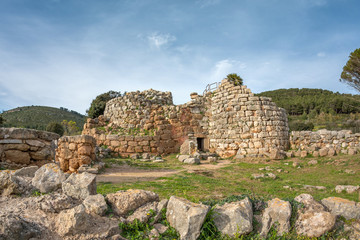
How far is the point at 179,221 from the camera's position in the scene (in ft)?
9.97

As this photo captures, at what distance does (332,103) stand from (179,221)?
4555 centimetres

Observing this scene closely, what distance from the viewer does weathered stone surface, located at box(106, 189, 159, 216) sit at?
3.38m

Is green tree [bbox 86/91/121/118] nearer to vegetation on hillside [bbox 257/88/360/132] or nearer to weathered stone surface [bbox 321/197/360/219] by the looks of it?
vegetation on hillside [bbox 257/88/360/132]

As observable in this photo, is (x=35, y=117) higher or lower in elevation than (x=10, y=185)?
higher

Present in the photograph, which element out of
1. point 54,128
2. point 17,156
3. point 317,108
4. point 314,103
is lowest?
point 17,156

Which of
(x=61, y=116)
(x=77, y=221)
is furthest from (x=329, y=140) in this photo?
(x=61, y=116)

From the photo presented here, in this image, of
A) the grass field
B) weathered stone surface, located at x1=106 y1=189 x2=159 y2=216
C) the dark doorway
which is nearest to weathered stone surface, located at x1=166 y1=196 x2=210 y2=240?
weathered stone surface, located at x1=106 y1=189 x2=159 y2=216

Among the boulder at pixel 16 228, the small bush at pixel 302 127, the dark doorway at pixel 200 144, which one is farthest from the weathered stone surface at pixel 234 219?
the small bush at pixel 302 127

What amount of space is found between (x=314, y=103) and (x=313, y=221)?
46525 millimetres

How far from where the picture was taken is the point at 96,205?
3213 millimetres

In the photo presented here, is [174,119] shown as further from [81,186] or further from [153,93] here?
[81,186]

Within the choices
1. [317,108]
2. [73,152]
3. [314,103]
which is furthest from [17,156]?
[314,103]

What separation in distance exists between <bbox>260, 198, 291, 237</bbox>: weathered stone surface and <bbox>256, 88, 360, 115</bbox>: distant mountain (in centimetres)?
3656

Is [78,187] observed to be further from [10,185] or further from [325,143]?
[325,143]
